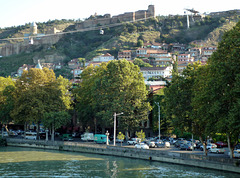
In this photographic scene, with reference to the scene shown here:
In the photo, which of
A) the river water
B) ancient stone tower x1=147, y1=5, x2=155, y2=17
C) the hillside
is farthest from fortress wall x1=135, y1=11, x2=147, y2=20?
the river water

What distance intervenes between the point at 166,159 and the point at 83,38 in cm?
15171

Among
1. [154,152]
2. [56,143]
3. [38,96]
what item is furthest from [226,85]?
[38,96]

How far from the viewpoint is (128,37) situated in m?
159

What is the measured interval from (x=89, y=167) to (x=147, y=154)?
7417 millimetres

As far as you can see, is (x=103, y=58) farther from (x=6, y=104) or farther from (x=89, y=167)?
(x=89, y=167)

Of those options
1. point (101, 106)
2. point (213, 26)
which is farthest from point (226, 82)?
point (213, 26)

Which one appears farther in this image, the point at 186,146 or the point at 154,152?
the point at 186,146

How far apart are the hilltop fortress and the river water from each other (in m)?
136

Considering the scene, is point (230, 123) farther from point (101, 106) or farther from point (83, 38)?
point (83, 38)

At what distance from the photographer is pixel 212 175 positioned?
101 ft

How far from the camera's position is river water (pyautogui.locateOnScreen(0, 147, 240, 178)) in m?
31.7

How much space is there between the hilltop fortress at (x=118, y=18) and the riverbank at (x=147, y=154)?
124299 mm

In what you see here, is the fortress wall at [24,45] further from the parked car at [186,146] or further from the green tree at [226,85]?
the green tree at [226,85]

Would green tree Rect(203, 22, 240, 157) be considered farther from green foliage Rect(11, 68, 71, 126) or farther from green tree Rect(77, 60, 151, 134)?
green foliage Rect(11, 68, 71, 126)
